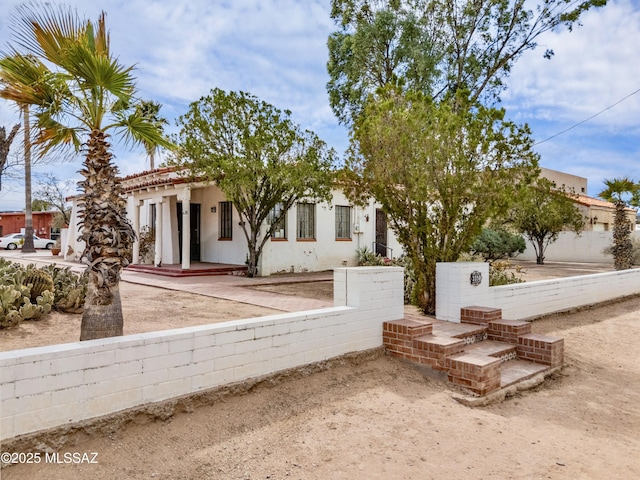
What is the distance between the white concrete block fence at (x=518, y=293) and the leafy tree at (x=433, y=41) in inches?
397

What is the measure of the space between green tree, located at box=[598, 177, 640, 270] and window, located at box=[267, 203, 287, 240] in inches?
406

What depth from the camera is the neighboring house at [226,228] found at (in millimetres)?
13961

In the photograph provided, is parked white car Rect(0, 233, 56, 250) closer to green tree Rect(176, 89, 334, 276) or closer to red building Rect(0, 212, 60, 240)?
red building Rect(0, 212, 60, 240)

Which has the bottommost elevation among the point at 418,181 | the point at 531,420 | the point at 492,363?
the point at 531,420

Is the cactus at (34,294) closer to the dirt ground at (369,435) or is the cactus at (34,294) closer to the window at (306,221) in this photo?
the dirt ground at (369,435)

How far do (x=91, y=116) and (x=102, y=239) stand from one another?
1.24m

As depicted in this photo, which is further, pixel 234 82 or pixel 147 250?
pixel 147 250

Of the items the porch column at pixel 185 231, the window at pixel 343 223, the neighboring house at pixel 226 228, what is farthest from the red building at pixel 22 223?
the window at pixel 343 223

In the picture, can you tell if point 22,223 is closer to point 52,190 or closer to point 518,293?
point 52,190

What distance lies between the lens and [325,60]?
61.1 ft

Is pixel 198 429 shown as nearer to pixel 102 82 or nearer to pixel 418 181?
pixel 102 82

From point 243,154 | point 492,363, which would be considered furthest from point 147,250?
point 492,363

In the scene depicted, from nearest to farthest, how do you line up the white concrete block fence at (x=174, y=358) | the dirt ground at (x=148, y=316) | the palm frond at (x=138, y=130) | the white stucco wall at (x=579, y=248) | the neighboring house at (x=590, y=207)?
the white concrete block fence at (x=174, y=358), the palm frond at (x=138, y=130), the dirt ground at (x=148, y=316), the white stucco wall at (x=579, y=248), the neighboring house at (x=590, y=207)

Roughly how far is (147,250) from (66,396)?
12.9 metres
